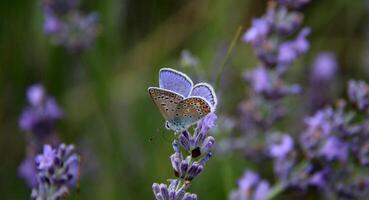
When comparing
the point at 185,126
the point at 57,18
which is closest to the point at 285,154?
the point at 185,126

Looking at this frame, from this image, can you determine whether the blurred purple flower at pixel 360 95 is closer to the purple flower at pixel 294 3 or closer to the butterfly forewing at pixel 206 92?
the purple flower at pixel 294 3

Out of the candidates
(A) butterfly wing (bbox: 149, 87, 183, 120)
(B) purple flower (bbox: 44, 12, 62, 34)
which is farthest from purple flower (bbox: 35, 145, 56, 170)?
(B) purple flower (bbox: 44, 12, 62, 34)

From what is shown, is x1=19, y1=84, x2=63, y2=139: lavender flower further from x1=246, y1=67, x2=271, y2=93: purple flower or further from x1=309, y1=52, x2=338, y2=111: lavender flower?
x1=309, y1=52, x2=338, y2=111: lavender flower

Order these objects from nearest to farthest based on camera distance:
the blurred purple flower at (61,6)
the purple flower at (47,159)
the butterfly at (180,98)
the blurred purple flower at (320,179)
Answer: the butterfly at (180,98)
the purple flower at (47,159)
the blurred purple flower at (320,179)
the blurred purple flower at (61,6)

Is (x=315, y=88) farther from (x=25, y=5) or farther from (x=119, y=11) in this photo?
(x=25, y=5)

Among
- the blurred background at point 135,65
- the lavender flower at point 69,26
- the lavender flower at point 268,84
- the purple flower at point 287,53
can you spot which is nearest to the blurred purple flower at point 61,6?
the lavender flower at point 69,26

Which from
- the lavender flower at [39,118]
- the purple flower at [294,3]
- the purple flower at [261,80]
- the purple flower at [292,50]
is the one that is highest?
the lavender flower at [39,118]
